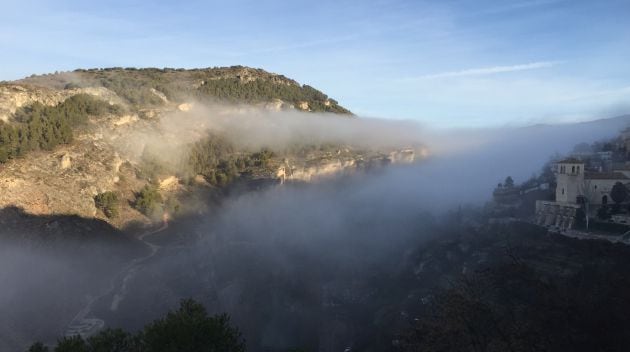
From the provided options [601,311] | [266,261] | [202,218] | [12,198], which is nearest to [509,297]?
[601,311]

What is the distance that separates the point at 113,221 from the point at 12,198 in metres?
11.0

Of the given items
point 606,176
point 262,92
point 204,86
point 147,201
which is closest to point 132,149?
point 147,201

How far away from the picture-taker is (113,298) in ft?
163

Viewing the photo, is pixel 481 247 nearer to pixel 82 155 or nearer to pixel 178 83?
pixel 82 155

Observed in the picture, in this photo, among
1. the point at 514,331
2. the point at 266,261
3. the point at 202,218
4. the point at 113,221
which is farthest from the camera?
the point at 202,218

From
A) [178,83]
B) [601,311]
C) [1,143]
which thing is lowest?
[601,311]

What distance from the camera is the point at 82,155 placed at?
6350cm

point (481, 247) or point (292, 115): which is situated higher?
point (292, 115)

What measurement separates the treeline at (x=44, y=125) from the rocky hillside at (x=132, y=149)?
13cm

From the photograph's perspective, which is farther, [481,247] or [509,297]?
[481,247]

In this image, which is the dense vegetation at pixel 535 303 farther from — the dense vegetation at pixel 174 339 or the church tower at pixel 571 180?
the dense vegetation at pixel 174 339

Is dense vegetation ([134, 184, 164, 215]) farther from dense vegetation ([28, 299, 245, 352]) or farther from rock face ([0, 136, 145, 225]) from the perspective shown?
dense vegetation ([28, 299, 245, 352])

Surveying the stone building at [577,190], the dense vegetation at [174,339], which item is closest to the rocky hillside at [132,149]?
the dense vegetation at [174,339]

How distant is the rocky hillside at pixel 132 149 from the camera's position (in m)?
57.4
